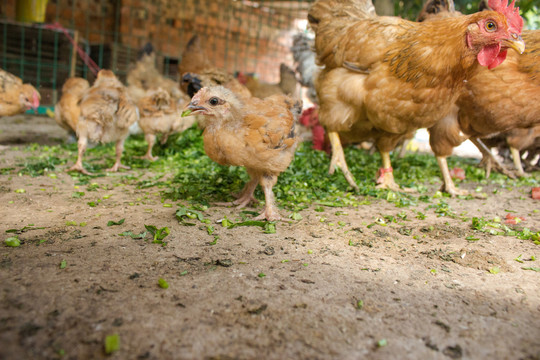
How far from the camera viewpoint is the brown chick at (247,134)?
2891 mm

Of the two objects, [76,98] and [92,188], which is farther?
[76,98]

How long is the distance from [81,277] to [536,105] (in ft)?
15.4

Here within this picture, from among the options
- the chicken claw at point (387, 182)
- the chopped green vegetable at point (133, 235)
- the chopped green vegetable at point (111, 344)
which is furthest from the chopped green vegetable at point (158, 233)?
the chicken claw at point (387, 182)

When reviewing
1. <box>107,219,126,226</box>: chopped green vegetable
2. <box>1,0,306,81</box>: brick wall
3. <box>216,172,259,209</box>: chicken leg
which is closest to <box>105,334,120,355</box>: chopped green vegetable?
<box>107,219,126,226</box>: chopped green vegetable

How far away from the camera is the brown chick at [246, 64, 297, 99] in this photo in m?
8.17

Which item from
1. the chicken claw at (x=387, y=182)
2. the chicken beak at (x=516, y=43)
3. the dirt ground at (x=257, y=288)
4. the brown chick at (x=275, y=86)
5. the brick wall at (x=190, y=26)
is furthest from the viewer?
the brick wall at (x=190, y=26)

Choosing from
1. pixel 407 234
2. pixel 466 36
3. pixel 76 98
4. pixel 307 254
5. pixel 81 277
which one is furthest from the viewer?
pixel 76 98

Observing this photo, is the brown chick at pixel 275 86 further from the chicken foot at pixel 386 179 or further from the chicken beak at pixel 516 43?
the chicken beak at pixel 516 43

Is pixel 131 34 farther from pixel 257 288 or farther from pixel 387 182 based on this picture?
pixel 257 288

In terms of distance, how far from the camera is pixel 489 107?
13.3 ft

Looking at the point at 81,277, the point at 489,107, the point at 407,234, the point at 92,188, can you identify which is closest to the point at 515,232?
the point at 407,234

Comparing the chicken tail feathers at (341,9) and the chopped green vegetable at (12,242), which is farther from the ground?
the chicken tail feathers at (341,9)

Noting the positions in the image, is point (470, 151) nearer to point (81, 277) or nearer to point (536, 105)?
point (536, 105)

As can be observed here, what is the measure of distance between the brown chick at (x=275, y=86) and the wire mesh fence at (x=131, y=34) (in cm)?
218
